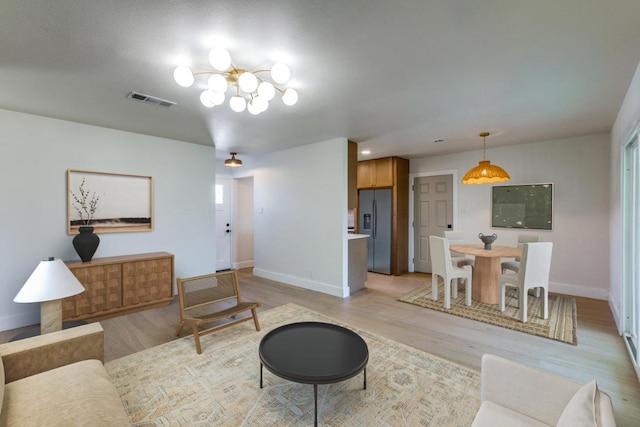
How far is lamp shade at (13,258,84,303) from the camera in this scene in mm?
1945

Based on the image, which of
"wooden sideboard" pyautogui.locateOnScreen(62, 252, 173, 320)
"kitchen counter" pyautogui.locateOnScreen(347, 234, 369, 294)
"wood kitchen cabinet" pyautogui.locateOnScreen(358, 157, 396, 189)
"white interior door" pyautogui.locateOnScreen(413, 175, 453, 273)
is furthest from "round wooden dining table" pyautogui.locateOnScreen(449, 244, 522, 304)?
"wooden sideboard" pyautogui.locateOnScreen(62, 252, 173, 320)

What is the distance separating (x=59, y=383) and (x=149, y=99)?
2.52 m

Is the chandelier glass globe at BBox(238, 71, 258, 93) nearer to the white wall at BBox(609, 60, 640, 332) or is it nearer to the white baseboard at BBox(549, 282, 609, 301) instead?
the white wall at BBox(609, 60, 640, 332)

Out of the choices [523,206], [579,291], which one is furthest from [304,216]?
[579,291]

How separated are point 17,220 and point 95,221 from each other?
0.72 metres

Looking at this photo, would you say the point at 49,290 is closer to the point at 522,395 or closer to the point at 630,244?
the point at 522,395

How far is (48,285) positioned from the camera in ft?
6.56

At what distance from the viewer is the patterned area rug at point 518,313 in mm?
3085

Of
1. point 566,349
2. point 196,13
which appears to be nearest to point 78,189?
point 196,13

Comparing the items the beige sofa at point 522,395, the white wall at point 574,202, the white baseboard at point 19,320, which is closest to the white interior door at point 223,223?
the white baseboard at point 19,320

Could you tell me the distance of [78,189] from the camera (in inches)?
145

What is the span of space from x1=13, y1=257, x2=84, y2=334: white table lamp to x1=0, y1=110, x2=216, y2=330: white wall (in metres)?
1.89

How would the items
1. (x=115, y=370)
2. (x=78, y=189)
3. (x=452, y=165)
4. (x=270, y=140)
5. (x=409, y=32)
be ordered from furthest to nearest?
(x=452, y=165), (x=270, y=140), (x=78, y=189), (x=115, y=370), (x=409, y=32)

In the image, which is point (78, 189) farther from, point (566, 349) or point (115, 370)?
point (566, 349)
